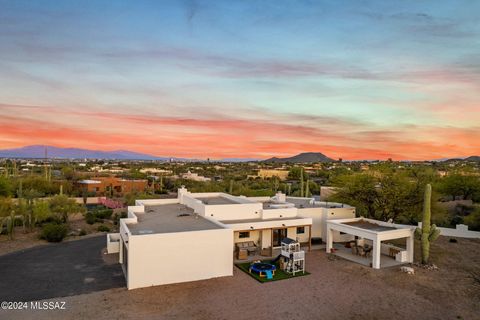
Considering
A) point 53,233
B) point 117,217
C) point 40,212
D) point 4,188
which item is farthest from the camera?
point 117,217

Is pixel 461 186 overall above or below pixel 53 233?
above

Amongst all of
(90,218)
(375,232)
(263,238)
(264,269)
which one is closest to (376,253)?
(375,232)

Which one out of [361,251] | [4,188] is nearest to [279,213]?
[361,251]

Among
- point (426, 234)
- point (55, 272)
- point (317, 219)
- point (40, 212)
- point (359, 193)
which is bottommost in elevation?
point (55, 272)

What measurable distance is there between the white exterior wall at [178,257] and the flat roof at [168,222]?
1.19m

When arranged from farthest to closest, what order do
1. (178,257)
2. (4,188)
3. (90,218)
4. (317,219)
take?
(90,218), (4,188), (317,219), (178,257)

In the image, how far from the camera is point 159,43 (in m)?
25.4

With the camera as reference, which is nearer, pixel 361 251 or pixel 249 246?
pixel 361 251

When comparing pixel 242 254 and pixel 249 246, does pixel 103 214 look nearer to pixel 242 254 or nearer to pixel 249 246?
pixel 249 246

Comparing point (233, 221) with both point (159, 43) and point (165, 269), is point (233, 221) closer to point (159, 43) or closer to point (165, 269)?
point (165, 269)

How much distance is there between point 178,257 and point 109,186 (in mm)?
46115

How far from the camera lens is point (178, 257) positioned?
16.3 metres

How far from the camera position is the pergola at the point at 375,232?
18.9m

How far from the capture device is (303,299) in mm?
14539
